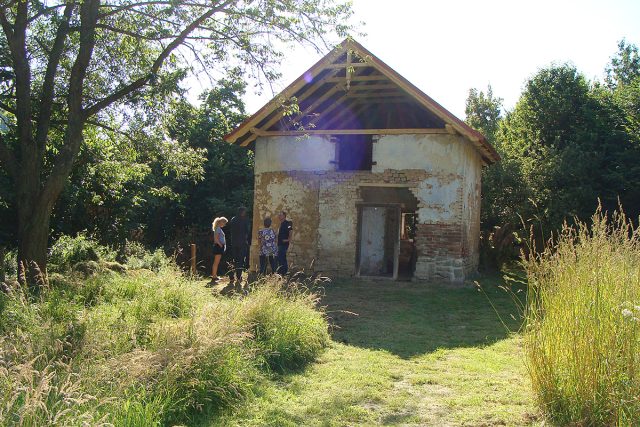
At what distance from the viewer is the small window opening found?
1622cm

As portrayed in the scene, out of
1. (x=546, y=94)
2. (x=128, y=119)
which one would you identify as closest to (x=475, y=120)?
(x=546, y=94)

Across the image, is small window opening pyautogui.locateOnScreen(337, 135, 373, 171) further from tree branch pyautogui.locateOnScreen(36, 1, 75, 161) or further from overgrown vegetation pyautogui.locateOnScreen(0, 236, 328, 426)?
overgrown vegetation pyautogui.locateOnScreen(0, 236, 328, 426)

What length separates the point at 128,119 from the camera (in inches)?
434

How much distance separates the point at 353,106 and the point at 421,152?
8.82 feet

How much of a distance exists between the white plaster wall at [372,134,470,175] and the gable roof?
218mm

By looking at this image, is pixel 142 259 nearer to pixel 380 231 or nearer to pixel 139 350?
pixel 380 231

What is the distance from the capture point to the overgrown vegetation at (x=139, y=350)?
12.1 feet

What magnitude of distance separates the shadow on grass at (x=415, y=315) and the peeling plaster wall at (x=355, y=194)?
0.90 meters

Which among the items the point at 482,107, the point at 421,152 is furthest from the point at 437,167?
the point at 482,107

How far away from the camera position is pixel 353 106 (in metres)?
15.6

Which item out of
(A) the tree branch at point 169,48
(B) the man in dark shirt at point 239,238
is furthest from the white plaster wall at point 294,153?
(A) the tree branch at point 169,48

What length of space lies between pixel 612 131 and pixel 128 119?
16651 mm

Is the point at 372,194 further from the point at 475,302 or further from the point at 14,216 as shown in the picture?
the point at 14,216

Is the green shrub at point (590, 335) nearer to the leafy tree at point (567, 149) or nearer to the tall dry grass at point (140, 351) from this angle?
the tall dry grass at point (140, 351)
